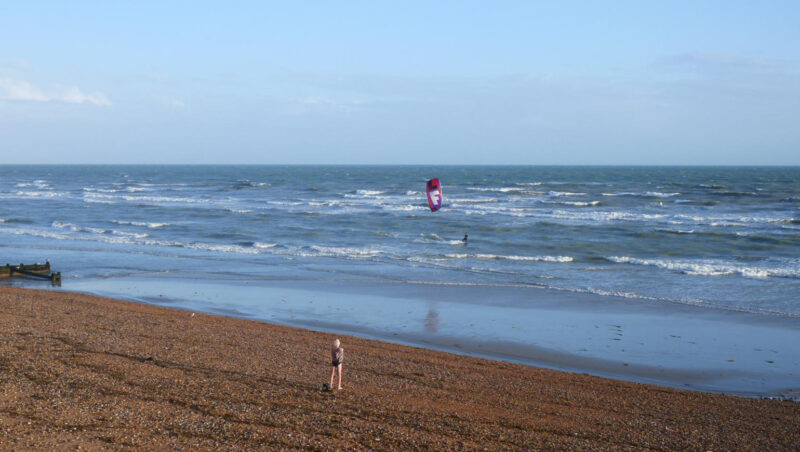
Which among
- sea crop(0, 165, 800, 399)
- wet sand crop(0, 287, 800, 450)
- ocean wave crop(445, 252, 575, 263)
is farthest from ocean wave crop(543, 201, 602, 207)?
wet sand crop(0, 287, 800, 450)

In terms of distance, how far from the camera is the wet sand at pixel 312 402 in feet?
28.0

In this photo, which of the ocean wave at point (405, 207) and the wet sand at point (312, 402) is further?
the ocean wave at point (405, 207)

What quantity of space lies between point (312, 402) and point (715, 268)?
20223 mm

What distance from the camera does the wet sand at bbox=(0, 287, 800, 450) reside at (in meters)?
8.53

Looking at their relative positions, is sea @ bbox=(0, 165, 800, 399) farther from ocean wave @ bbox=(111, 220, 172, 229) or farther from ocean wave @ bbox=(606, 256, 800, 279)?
ocean wave @ bbox=(111, 220, 172, 229)

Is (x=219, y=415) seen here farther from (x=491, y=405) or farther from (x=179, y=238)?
(x=179, y=238)

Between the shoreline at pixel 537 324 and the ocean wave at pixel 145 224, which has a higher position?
the ocean wave at pixel 145 224

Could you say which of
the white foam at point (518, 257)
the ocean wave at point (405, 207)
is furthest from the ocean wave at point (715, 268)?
the ocean wave at point (405, 207)

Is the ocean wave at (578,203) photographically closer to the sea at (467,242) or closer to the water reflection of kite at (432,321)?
the sea at (467,242)

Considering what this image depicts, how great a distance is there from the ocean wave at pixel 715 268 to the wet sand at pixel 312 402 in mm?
14505

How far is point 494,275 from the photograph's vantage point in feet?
80.2

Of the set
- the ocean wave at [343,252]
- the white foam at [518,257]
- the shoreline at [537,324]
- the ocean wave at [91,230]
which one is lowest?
the shoreline at [537,324]

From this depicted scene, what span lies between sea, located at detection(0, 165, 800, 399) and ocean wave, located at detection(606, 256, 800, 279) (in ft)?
0.23

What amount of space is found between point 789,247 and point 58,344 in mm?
30143
